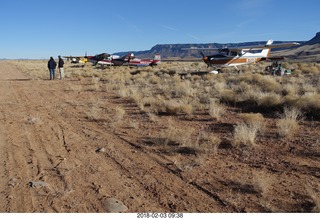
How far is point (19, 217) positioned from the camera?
373 centimetres

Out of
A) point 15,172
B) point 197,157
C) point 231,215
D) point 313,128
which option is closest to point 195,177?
point 197,157

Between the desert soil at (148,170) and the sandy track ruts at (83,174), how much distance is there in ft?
0.05

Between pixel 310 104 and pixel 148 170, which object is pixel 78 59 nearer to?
pixel 310 104

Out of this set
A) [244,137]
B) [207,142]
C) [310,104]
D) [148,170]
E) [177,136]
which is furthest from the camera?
[310,104]

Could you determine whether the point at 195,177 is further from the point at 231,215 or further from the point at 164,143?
the point at 164,143

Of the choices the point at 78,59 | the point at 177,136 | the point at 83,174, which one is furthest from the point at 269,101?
the point at 78,59

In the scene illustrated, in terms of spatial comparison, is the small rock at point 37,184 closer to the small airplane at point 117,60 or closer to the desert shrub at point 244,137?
the desert shrub at point 244,137

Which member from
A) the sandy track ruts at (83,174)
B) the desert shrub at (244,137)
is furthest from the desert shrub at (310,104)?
the sandy track ruts at (83,174)

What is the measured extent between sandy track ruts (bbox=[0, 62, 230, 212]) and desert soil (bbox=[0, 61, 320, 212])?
14mm

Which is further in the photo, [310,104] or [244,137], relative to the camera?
[310,104]

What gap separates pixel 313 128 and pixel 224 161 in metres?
3.40

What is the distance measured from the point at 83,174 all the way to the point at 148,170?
1.12m

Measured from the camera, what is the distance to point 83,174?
515 centimetres

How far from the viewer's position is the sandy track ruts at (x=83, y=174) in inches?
163
